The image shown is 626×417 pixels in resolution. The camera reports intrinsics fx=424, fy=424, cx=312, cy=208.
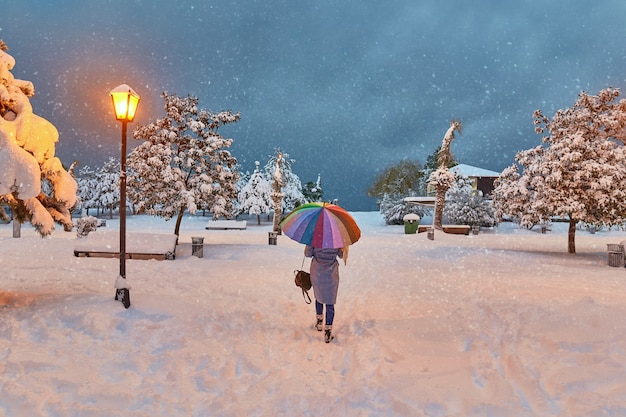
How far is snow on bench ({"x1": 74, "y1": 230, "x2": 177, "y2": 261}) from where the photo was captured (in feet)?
54.7

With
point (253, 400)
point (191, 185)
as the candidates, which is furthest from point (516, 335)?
point (191, 185)

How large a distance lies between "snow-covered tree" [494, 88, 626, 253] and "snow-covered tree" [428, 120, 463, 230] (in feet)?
40.9

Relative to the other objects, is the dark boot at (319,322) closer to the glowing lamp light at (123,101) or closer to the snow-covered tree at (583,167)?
the glowing lamp light at (123,101)

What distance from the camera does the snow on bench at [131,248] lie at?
54.7ft

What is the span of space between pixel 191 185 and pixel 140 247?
517cm

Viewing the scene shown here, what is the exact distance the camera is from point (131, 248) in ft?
55.1

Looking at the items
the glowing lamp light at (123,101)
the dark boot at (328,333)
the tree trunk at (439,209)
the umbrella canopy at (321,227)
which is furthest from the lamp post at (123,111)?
the tree trunk at (439,209)

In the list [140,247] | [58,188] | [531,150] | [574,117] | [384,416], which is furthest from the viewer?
[531,150]

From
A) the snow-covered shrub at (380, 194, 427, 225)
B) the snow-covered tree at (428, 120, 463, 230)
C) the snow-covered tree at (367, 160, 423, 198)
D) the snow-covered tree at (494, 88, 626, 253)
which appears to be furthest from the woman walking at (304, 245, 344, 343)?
the snow-covered tree at (367, 160, 423, 198)

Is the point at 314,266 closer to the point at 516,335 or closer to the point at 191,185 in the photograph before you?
the point at 516,335

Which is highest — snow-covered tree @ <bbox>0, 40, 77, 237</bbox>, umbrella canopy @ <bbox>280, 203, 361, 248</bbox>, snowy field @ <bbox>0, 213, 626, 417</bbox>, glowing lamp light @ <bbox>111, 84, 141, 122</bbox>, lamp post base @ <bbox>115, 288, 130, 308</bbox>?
glowing lamp light @ <bbox>111, 84, 141, 122</bbox>

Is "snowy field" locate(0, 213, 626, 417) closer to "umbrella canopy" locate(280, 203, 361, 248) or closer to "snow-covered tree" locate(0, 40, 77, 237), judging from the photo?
"umbrella canopy" locate(280, 203, 361, 248)

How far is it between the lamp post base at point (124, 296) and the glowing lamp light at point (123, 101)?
10.5 feet

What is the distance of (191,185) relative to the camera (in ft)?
69.6
